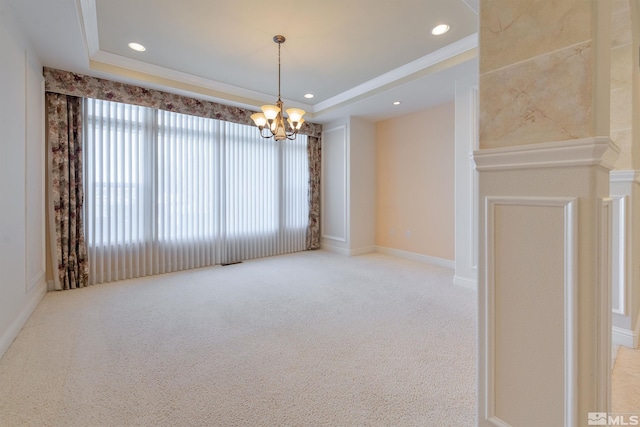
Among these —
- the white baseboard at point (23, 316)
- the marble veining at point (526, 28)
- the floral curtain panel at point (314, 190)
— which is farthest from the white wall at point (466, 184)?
the white baseboard at point (23, 316)

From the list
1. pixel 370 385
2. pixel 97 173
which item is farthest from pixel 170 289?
pixel 370 385

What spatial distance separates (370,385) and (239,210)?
3.57 meters

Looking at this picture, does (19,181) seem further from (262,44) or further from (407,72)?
(407,72)

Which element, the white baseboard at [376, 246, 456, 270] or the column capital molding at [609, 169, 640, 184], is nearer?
the column capital molding at [609, 169, 640, 184]

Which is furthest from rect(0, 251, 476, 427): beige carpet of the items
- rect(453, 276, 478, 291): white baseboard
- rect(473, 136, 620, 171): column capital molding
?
rect(473, 136, 620, 171): column capital molding

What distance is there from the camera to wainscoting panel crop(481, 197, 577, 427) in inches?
34.8

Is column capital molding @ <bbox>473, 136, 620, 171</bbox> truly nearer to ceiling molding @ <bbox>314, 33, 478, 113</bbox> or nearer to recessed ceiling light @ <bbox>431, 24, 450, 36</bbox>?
recessed ceiling light @ <bbox>431, 24, 450, 36</bbox>

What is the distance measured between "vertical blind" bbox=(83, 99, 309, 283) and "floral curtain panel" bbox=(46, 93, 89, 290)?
9 cm

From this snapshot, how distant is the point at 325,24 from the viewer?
257cm

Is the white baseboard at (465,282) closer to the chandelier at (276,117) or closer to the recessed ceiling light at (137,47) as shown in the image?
the chandelier at (276,117)

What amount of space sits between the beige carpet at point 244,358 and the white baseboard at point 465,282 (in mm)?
186

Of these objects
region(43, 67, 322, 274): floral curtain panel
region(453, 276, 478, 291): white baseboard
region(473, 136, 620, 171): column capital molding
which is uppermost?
region(43, 67, 322, 274): floral curtain panel

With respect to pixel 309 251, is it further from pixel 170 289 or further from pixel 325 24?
pixel 325 24

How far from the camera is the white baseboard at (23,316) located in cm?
192
